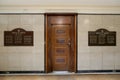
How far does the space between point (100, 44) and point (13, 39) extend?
2788mm

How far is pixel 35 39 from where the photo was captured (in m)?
5.59

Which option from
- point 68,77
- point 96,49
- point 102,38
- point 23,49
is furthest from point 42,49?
point 102,38

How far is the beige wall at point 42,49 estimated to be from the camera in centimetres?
555

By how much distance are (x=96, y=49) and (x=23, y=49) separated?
2.34 meters

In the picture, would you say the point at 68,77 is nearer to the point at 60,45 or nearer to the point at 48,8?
the point at 60,45

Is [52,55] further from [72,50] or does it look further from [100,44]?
[100,44]

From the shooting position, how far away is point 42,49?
18.4ft

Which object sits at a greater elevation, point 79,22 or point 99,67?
point 79,22

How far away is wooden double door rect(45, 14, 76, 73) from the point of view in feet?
18.4

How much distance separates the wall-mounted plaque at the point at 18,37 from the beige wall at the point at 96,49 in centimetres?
160

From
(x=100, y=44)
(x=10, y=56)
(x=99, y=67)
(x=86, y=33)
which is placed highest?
(x=86, y=33)

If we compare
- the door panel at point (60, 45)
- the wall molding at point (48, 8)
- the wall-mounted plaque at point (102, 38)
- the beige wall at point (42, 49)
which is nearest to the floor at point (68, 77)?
the beige wall at point (42, 49)

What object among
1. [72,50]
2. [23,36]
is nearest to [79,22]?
[72,50]

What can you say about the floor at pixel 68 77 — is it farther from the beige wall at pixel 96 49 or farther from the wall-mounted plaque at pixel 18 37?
the wall-mounted plaque at pixel 18 37
